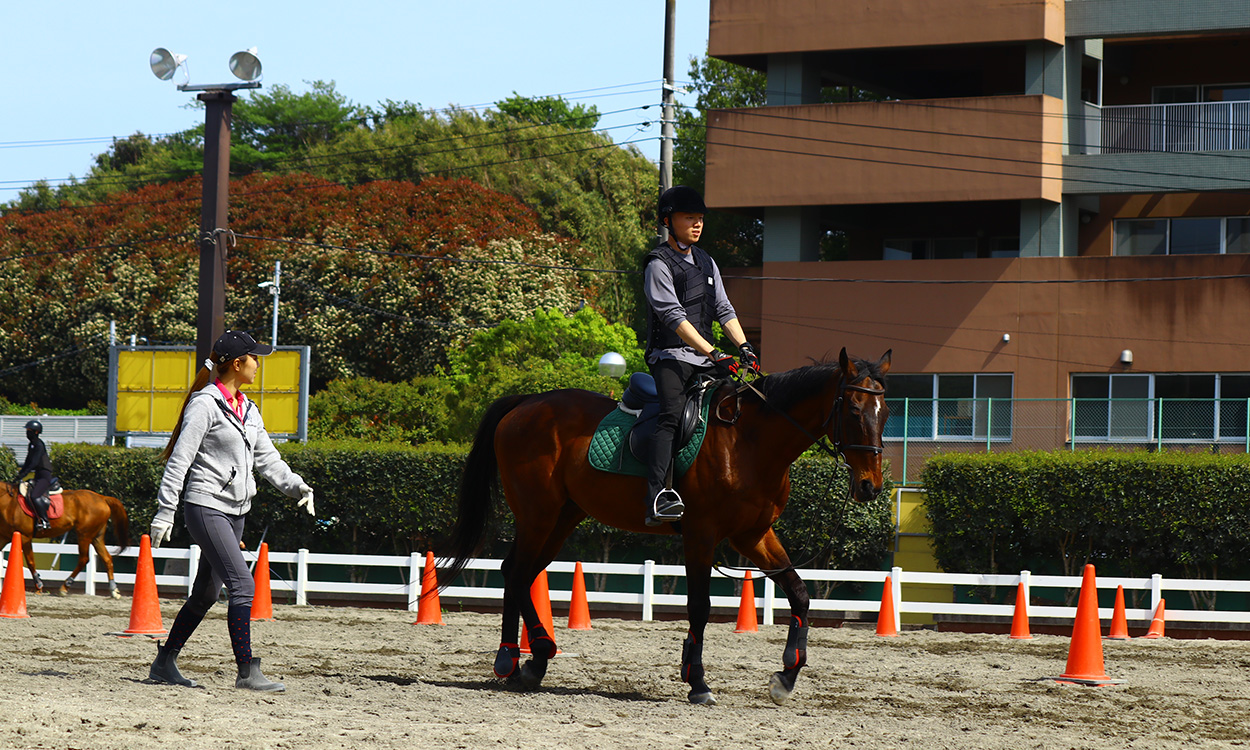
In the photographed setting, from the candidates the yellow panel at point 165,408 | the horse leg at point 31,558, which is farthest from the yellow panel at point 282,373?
the horse leg at point 31,558

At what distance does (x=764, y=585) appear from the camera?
17.5 metres

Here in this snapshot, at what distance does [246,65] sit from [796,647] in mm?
12542

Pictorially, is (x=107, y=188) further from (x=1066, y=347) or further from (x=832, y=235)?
(x=1066, y=347)

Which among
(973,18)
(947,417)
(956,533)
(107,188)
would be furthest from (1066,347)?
(107,188)

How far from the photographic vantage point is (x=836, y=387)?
334 inches

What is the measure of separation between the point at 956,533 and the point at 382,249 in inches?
1261

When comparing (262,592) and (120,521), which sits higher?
(120,521)

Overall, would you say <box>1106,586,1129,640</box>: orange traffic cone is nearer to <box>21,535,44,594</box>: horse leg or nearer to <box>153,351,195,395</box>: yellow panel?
<box>21,535,44,594</box>: horse leg

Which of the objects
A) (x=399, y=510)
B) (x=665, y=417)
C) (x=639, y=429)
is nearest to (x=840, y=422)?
(x=665, y=417)

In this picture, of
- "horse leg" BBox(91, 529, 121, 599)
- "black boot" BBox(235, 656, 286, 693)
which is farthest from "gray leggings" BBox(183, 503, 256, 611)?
"horse leg" BBox(91, 529, 121, 599)

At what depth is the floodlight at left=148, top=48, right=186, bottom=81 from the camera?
59.6ft

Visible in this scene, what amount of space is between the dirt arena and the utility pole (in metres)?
14.1

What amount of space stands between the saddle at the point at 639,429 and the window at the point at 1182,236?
935 inches

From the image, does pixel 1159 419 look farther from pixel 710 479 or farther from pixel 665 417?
pixel 665 417
